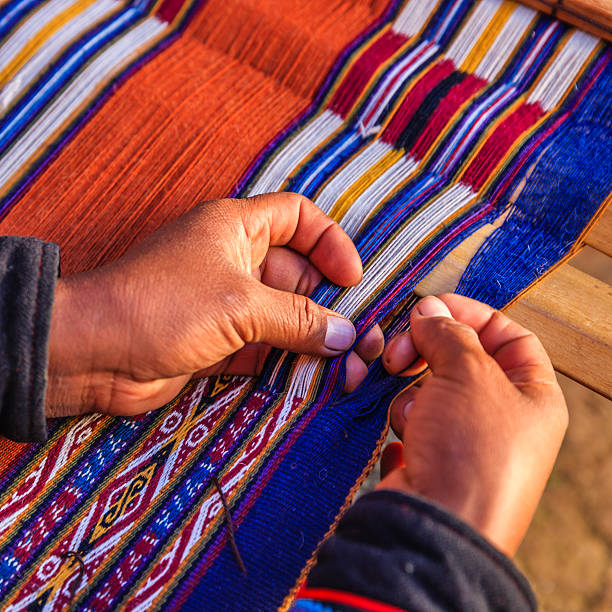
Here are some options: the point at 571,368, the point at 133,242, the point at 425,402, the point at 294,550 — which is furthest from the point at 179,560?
the point at 571,368

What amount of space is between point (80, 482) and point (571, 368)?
34.6 inches

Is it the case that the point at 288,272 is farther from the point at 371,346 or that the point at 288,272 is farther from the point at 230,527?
the point at 230,527

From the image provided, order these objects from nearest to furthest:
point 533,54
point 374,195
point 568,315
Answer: point 568,315 → point 374,195 → point 533,54

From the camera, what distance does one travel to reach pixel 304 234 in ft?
3.56

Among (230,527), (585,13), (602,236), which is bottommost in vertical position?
(230,527)

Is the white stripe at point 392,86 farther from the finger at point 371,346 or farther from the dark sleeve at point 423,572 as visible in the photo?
the dark sleeve at point 423,572

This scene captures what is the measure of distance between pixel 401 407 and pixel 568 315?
36 cm

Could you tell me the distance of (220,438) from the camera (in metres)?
1.01

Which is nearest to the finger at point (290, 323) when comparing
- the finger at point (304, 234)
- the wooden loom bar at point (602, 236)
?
the finger at point (304, 234)

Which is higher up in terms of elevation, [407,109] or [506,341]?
[407,109]

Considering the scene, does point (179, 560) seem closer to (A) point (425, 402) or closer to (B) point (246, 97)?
(A) point (425, 402)

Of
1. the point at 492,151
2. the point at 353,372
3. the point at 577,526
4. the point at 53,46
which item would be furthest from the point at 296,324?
the point at 577,526

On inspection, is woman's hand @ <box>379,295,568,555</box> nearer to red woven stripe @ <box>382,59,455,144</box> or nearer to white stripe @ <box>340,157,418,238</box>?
white stripe @ <box>340,157,418,238</box>

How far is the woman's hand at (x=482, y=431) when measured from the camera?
0.78 m
